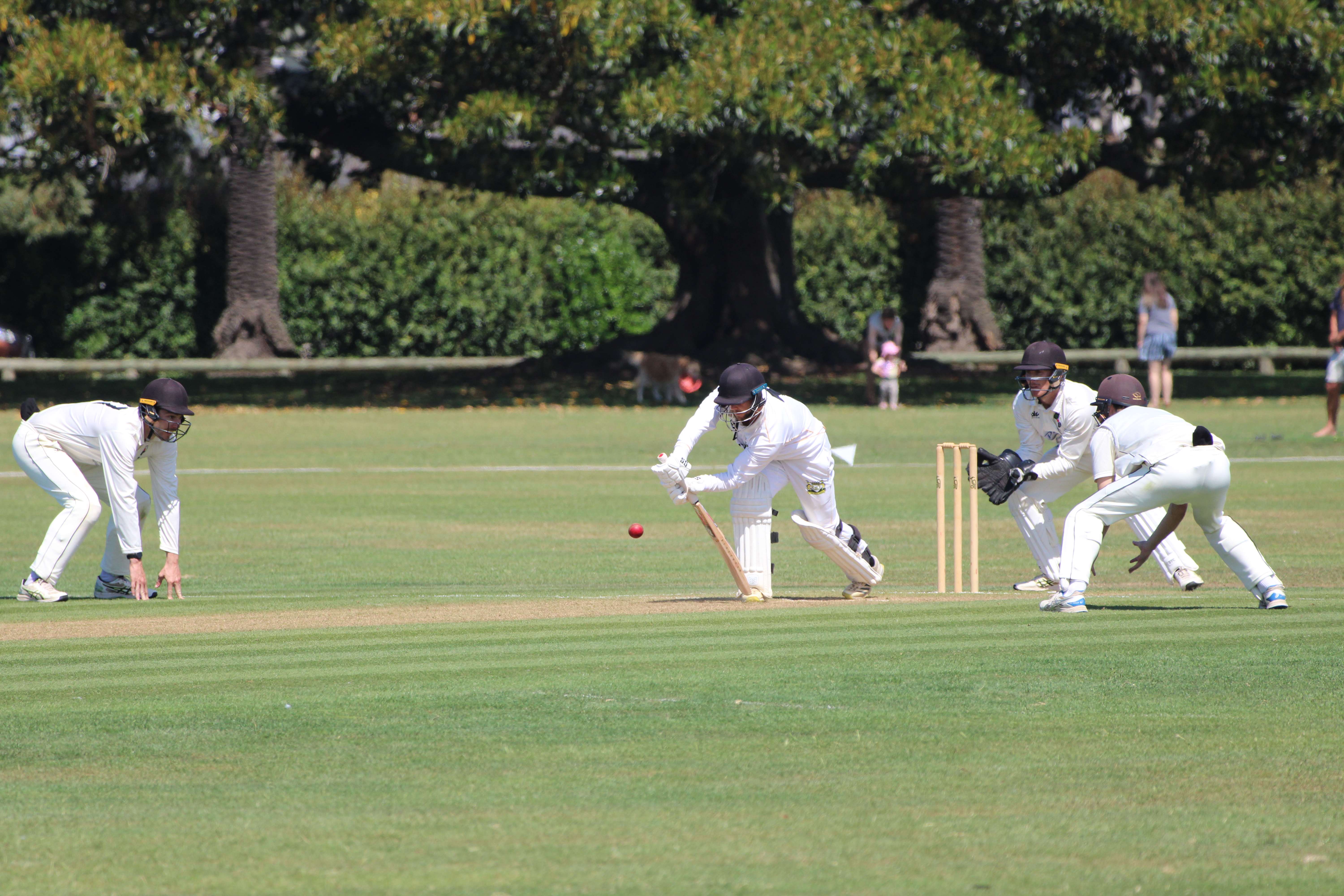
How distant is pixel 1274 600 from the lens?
894 centimetres

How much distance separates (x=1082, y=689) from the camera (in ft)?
23.3

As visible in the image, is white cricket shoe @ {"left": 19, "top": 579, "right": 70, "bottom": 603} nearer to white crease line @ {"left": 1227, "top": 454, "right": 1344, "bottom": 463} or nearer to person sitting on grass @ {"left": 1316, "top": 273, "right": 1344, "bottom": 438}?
white crease line @ {"left": 1227, "top": 454, "right": 1344, "bottom": 463}

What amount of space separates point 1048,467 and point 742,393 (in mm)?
1963

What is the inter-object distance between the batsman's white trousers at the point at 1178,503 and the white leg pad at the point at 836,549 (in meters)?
1.42

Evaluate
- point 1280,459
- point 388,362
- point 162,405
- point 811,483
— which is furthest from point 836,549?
point 388,362

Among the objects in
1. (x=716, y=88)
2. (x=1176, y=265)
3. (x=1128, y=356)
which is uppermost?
(x=716, y=88)

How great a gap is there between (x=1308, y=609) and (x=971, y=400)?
16.3 meters

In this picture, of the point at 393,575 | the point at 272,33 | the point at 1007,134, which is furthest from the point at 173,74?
the point at 393,575

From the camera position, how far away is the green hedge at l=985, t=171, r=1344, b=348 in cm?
3278

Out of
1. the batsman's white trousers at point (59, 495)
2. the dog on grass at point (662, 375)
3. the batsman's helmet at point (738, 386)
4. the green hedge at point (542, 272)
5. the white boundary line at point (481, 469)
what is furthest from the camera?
the green hedge at point (542, 272)

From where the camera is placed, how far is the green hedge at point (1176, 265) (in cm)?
3278

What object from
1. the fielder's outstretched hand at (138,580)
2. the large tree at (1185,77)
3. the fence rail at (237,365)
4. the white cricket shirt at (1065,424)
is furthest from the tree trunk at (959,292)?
the fielder's outstretched hand at (138,580)

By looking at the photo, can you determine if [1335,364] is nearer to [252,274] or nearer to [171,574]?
[171,574]

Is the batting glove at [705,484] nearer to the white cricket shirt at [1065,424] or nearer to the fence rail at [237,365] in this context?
the white cricket shirt at [1065,424]
